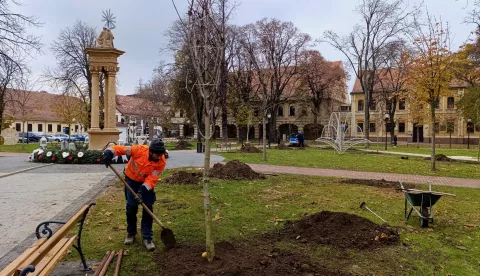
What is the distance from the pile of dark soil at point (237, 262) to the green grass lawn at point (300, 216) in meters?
0.18

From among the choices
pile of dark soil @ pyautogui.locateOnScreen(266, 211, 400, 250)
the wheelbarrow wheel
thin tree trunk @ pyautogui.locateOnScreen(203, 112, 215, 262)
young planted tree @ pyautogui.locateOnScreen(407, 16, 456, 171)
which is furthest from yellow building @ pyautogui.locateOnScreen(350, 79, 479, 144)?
thin tree trunk @ pyautogui.locateOnScreen(203, 112, 215, 262)

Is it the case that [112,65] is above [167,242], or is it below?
above

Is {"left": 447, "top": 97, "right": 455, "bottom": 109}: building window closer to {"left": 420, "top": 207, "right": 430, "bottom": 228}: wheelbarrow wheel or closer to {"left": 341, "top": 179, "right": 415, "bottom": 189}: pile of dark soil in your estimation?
{"left": 341, "top": 179, "right": 415, "bottom": 189}: pile of dark soil

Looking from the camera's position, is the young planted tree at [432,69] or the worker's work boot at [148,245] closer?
the worker's work boot at [148,245]

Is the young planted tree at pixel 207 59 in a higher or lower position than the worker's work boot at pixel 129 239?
higher

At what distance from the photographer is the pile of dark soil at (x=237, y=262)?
385 cm

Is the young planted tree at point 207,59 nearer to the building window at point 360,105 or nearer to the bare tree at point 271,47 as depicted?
the bare tree at point 271,47

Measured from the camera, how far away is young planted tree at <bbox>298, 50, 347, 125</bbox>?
4622 centimetres

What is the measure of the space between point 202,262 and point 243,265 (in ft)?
1.59

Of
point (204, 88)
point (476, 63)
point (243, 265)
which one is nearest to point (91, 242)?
point (243, 265)

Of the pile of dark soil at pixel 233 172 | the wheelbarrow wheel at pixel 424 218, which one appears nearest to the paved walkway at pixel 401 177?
the pile of dark soil at pixel 233 172

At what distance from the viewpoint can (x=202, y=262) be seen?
412cm

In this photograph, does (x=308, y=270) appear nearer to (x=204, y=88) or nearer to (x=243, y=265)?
(x=243, y=265)

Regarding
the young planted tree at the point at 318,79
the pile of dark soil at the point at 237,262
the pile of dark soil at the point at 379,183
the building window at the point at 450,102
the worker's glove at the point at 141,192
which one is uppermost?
the young planted tree at the point at 318,79
